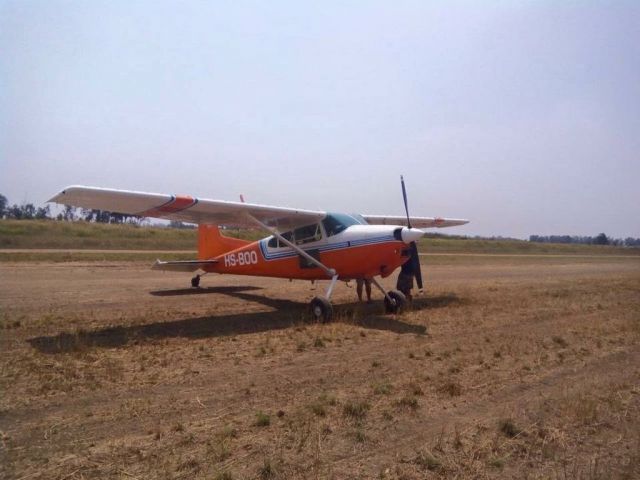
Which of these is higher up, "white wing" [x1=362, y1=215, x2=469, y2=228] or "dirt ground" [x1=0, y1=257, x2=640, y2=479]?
"white wing" [x1=362, y1=215, x2=469, y2=228]

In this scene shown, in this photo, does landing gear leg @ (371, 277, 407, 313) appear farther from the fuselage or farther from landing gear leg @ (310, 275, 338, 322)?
landing gear leg @ (310, 275, 338, 322)

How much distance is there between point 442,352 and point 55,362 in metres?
5.49

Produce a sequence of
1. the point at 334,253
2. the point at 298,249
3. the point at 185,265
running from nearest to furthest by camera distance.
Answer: the point at 334,253 < the point at 298,249 < the point at 185,265

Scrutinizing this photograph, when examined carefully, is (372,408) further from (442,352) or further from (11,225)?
(11,225)

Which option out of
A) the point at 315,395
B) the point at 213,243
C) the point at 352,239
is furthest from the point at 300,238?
the point at 315,395

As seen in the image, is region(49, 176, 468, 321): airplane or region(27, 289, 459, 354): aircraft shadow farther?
region(49, 176, 468, 321): airplane

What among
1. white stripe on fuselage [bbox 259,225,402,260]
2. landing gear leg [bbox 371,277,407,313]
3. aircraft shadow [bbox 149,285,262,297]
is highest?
white stripe on fuselage [bbox 259,225,402,260]

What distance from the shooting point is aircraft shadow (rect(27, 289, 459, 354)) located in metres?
7.19

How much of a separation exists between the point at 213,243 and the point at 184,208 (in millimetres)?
4788

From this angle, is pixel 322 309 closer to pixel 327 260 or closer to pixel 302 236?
pixel 327 260

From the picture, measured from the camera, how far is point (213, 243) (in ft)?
48.4

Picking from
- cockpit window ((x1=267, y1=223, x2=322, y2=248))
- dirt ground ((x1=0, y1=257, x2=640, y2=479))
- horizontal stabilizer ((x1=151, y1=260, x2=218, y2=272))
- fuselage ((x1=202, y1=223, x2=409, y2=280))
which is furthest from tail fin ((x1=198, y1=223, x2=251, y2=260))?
dirt ground ((x1=0, y1=257, x2=640, y2=479))

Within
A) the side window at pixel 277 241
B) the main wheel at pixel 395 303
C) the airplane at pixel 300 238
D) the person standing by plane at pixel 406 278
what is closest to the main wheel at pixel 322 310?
the airplane at pixel 300 238

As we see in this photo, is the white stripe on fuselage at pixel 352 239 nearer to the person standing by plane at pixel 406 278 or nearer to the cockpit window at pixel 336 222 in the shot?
the cockpit window at pixel 336 222
